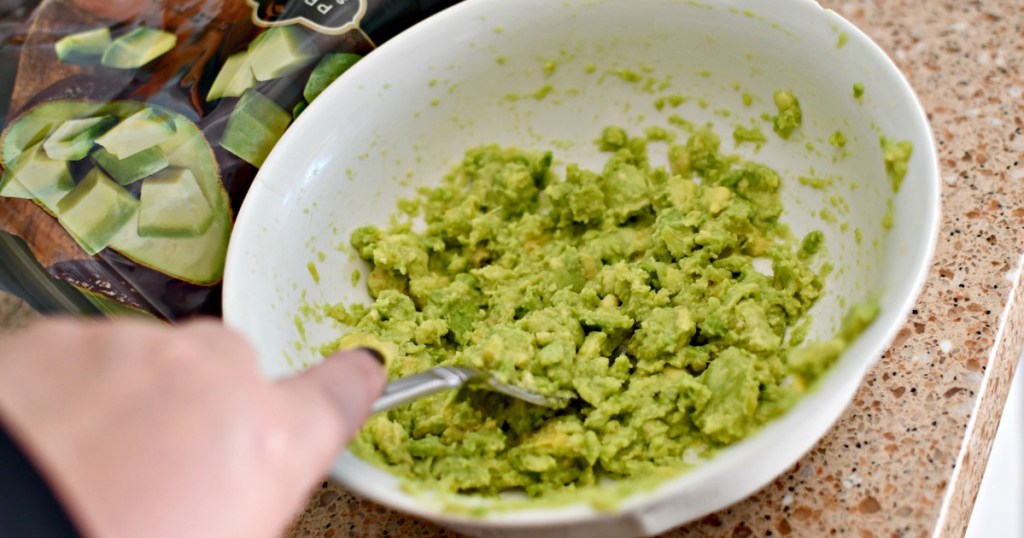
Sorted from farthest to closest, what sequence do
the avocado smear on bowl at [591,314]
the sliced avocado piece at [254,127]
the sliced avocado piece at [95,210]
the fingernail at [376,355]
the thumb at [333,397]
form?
the sliced avocado piece at [254,127]
the sliced avocado piece at [95,210]
the avocado smear on bowl at [591,314]
the fingernail at [376,355]
the thumb at [333,397]

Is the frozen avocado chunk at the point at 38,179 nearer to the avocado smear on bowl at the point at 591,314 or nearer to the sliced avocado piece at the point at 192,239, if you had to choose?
the sliced avocado piece at the point at 192,239

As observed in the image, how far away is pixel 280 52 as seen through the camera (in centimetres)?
133

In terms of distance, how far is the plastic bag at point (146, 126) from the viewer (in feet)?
3.78

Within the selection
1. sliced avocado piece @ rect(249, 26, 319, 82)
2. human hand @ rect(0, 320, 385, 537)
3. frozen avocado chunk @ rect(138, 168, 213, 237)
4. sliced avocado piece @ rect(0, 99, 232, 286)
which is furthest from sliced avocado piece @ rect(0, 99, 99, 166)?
human hand @ rect(0, 320, 385, 537)

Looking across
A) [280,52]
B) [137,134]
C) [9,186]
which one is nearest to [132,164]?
[137,134]

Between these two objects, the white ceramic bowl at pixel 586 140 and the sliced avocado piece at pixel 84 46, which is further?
the sliced avocado piece at pixel 84 46

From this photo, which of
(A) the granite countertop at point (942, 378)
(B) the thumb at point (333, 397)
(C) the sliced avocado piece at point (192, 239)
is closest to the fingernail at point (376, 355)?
(B) the thumb at point (333, 397)

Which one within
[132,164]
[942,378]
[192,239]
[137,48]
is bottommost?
[942,378]

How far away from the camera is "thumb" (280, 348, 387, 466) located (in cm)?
74

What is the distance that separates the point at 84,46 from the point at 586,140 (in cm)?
80

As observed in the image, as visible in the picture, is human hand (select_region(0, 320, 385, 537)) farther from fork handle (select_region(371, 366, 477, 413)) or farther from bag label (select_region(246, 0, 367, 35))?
bag label (select_region(246, 0, 367, 35))

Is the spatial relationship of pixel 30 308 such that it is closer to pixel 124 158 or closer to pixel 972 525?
pixel 124 158

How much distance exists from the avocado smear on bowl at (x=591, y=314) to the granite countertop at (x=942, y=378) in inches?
6.0

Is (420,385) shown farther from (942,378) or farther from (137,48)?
(942,378)
